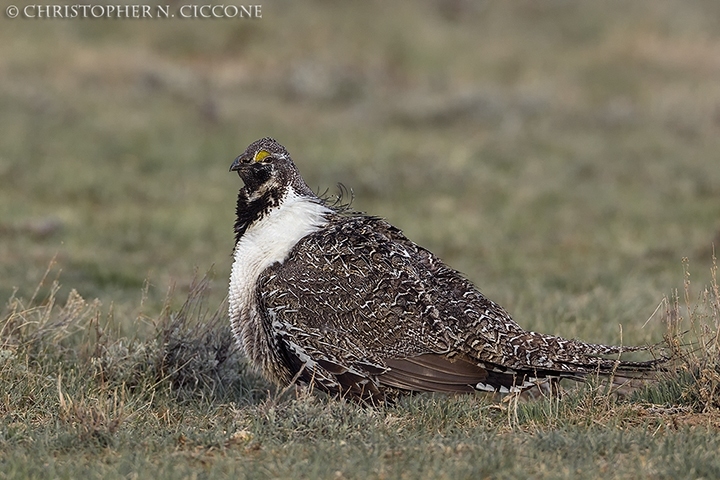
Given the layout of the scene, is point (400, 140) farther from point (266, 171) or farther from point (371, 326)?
point (371, 326)

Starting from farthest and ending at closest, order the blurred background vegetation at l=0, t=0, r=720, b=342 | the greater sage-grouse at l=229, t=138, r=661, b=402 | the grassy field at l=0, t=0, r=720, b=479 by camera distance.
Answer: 1. the blurred background vegetation at l=0, t=0, r=720, b=342
2. the greater sage-grouse at l=229, t=138, r=661, b=402
3. the grassy field at l=0, t=0, r=720, b=479

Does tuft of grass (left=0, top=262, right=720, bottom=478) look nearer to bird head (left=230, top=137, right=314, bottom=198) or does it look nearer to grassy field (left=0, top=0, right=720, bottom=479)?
grassy field (left=0, top=0, right=720, bottom=479)

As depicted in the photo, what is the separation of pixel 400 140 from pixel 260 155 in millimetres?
10414

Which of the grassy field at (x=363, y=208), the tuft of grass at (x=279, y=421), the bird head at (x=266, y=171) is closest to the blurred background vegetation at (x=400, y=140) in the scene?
the grassy field at (x=363, y=208)

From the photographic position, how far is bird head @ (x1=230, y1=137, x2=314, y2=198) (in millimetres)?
5871

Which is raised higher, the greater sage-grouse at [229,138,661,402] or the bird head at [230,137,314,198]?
the bird head at [230,137,314,198]

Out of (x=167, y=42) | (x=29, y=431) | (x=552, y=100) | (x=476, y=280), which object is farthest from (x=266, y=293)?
(x=167, y=42)

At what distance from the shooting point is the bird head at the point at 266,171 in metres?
5.87

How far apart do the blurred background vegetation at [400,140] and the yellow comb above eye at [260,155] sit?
5.89 ft

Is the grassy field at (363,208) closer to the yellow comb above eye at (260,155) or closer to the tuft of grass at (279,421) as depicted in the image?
the tuft of grass at (279,421)

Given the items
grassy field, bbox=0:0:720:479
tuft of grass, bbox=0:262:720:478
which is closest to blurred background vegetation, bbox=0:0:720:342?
grassy field, bbox=0:0:720:479

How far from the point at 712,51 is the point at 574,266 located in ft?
47.6

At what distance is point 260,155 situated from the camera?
593 centimetres

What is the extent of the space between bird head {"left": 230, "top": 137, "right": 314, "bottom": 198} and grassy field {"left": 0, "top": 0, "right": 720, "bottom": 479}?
0.89 meters
